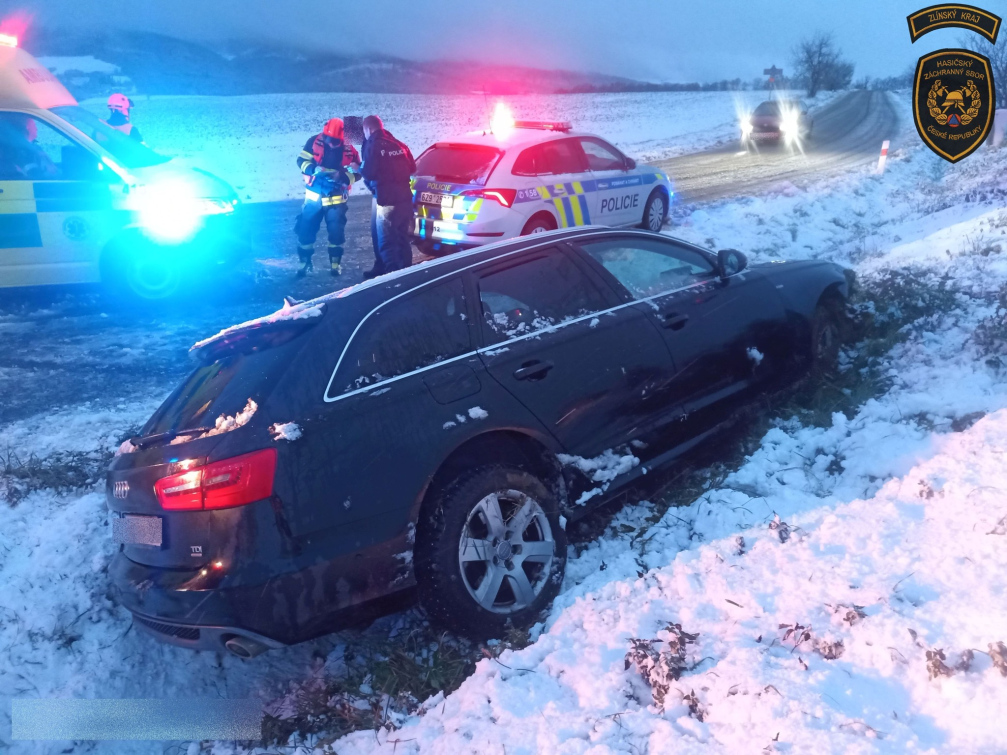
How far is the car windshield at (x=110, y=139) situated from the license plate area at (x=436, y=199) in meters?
2.80

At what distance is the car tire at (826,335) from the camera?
15.7ft

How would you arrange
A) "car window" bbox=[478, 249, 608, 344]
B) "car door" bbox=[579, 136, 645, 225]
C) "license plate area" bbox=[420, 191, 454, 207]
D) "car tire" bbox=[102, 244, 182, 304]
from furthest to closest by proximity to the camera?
1. "car door" bbox=[579, 136, 645, 225]
2. "license plate area" bbox=[420, 191, 454, 207]
3. "car tire" bbox=[102, 244, 182, 304]
4. "car window" bbox=[478, 249, 608, 344]

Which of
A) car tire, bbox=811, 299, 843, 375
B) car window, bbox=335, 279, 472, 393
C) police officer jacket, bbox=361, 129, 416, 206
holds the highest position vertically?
police officer jacket, bbox=361, 129, 416, 206

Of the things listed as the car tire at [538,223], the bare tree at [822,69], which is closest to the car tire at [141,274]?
the car tire at [538,223]

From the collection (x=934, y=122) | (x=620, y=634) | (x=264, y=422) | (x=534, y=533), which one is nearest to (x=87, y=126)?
(x=264, y=422)

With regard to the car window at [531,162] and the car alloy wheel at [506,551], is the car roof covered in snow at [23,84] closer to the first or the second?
the car window at [531,162]

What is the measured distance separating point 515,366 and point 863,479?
5.80 feet

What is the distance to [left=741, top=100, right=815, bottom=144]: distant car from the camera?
90.2ft

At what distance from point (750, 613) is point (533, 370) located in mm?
1304

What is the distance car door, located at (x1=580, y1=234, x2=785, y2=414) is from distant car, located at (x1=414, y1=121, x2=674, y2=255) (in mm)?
3548

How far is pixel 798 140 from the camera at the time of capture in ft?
92.0

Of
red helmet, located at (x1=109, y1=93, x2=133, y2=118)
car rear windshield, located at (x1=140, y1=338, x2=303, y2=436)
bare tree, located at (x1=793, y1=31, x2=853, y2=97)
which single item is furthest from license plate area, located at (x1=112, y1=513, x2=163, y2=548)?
bare tree, located at (x1=793, y1=31, x2=853, y2=97)

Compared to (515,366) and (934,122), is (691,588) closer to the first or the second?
(515,366)

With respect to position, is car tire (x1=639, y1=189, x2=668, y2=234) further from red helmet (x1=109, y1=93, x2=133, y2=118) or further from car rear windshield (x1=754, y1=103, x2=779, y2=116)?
car rear windshield (x1=754, y1=103, x2=779, y2=116)
